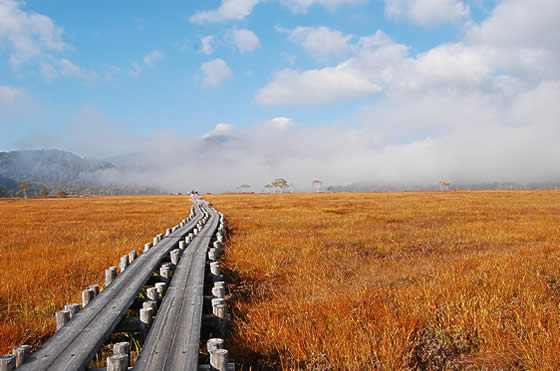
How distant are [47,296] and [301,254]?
20.3 ft

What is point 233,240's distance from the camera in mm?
11961

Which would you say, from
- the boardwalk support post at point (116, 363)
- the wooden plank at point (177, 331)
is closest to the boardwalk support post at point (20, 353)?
the boardwalk support post at point (116, 363)

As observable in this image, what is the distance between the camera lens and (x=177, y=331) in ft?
11.6

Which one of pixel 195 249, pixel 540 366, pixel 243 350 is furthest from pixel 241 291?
pixel 540 366

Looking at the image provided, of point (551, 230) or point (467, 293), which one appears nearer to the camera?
point (467, 293)

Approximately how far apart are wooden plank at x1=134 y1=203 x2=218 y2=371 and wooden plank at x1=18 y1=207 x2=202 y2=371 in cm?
51

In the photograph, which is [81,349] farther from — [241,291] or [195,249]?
[195,249]

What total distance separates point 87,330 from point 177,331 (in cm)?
104

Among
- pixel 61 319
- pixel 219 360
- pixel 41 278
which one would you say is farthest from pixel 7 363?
pixel 41 278

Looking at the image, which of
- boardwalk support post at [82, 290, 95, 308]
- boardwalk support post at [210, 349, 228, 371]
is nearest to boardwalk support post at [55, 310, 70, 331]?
boardwalk support post at [82, 290, 95, 308]

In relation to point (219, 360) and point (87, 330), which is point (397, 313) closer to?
point (219, 360)

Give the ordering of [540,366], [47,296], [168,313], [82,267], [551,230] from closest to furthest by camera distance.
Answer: [540,366] → [168,313] → [47,296] → [82,267] → [551,230]

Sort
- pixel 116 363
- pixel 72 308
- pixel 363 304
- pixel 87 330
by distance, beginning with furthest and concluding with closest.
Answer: pixel 363 304
pixel 72 308
pixel 87 330
pixel 116 363

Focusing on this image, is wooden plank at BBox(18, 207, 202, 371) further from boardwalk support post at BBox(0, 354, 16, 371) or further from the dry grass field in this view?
the dry grass field
